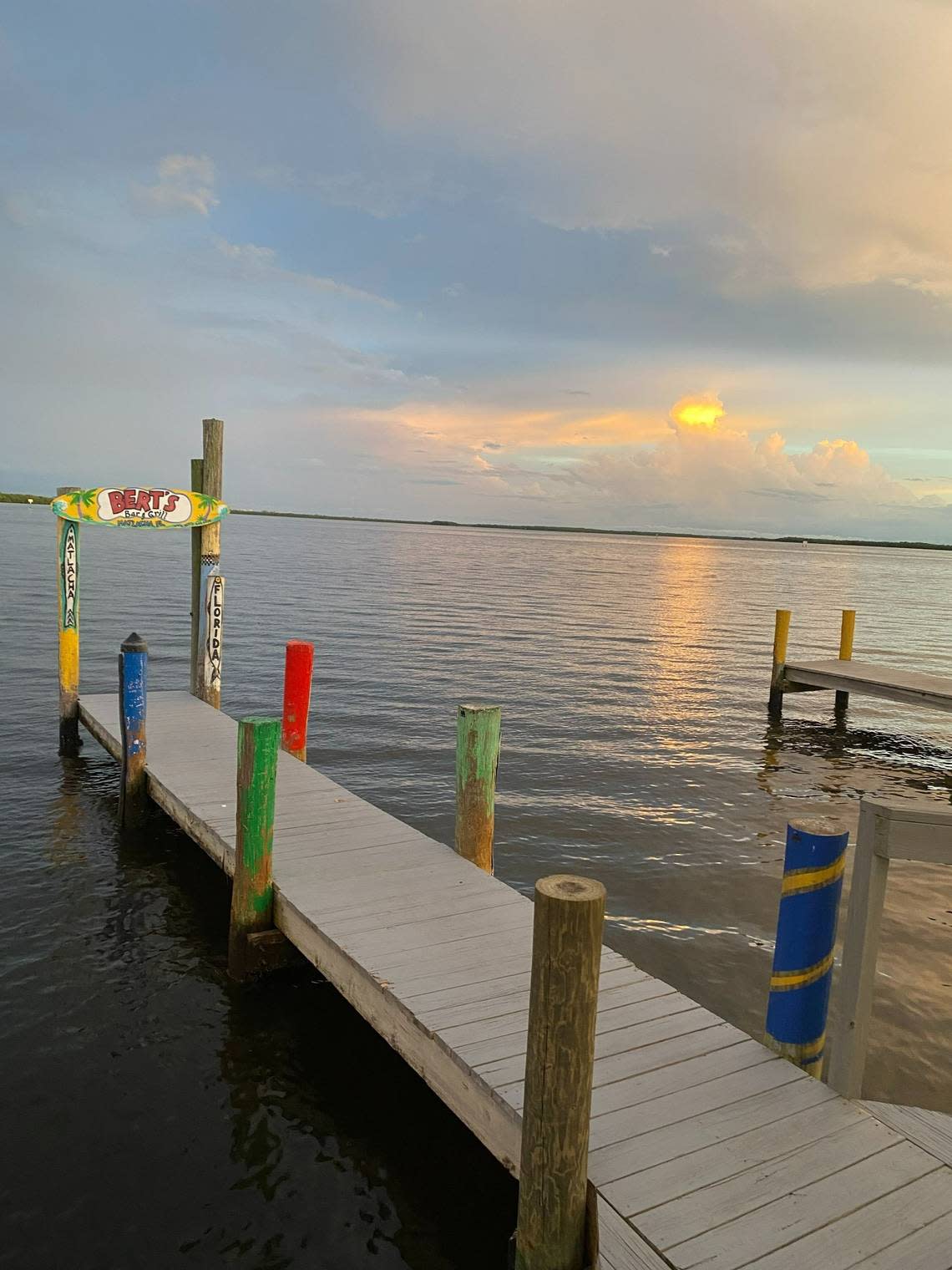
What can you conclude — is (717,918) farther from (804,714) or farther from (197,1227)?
(804,714)

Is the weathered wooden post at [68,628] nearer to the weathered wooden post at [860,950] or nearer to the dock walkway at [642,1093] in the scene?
the dock walkway at [642,1093]

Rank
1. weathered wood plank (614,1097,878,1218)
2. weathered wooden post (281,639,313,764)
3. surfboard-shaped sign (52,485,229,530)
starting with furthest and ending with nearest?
surfboard-shaped sign (52,485,229,530) < weathered wooden post (281,639,313,764) < weathered wood plank (614,1097,878,1218)

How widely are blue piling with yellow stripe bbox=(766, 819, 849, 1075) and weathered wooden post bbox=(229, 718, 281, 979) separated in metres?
3.39

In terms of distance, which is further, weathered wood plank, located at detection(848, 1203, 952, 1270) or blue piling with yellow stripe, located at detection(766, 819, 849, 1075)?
blue piling with yellow stripe, located at detection(766, 819, 849, 1075)

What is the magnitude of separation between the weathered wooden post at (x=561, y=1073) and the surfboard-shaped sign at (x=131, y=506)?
8.71 meters

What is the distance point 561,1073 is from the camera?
309 cm

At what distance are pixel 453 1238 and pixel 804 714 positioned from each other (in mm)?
14672

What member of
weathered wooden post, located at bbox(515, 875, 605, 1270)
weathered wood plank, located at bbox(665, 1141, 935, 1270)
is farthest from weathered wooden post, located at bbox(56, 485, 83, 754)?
weathered wood plank, located at bbox(665, 1141, 935, 1270)

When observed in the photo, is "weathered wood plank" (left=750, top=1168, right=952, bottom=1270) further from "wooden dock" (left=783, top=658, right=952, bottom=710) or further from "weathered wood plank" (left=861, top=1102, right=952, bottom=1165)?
"wooden dock" (left=783, top=658, right=952, bottom=710)

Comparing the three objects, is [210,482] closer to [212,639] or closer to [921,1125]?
[212,639]

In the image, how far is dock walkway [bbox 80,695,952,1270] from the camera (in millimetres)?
3135

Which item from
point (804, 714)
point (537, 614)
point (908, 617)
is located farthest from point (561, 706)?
point (908, 617)

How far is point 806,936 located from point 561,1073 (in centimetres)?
155

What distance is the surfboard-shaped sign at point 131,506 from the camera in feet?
34.3
